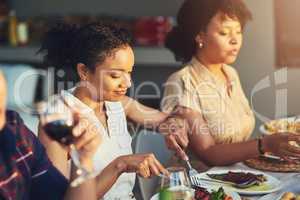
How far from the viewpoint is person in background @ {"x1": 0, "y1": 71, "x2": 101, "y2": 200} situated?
40.1 inches

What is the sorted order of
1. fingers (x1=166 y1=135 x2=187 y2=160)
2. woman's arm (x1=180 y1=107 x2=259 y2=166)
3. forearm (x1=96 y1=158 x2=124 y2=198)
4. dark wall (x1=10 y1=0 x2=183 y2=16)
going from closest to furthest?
forearm (x1=96 y1=158 x2=124 y2=198)
fingers (x1=166 y1=135 x2=187 y2=160)
woman's arm (x1=180 y1=107 x2=259 y2=166)
dark wall (x1=10 y1=0 x2=183 y2=16)

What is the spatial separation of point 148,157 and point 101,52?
31 cm

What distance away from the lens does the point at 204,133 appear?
5.13ft

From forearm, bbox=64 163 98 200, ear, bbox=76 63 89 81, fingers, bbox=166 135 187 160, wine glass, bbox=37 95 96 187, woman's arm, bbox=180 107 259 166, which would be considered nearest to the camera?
wine glass, bbox=37 95 96 187

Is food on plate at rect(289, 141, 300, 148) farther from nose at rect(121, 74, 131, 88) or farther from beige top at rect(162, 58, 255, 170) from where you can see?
nose at rect(121, 74, 131, 88)

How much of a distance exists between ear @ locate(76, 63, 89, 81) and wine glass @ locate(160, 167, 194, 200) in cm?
38

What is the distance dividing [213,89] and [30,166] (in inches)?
29.0

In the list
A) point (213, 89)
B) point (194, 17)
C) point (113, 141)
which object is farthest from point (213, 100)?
point (113, 141)

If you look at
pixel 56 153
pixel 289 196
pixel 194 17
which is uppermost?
pixel 194 17

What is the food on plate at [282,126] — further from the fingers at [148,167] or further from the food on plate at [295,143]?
the fingers at [148,167]

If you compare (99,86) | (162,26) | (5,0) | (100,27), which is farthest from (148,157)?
(5,0)

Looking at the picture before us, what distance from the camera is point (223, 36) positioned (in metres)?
1.56

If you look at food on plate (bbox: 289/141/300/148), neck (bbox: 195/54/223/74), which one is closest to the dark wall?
neck (bbox: 195/54/223/74)

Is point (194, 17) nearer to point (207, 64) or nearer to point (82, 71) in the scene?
point (207, 64)
